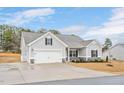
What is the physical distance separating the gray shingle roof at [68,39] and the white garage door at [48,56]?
2287 millimetres

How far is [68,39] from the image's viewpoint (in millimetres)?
39625

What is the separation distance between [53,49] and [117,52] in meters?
18.5

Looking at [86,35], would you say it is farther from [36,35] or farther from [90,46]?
[36,35]

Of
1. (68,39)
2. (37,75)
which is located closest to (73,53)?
(68,39)

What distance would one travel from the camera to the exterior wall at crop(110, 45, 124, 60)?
4706cm

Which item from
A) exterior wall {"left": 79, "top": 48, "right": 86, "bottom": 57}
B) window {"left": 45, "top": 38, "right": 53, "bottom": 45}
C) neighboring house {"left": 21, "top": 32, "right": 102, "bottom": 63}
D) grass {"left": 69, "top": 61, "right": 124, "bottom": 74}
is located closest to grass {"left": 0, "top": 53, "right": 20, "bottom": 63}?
neighboring house {"left": 21, "top": 32, "right": 102, "bottom": 63}

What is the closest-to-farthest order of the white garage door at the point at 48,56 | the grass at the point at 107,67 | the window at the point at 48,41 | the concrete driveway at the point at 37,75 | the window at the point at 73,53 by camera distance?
the concrete driveway at the point at 37,75, the grass at the point at 107,67, the white garage door at the point at 48,56, the window at the point at 48,41, the window at the point at 73,53

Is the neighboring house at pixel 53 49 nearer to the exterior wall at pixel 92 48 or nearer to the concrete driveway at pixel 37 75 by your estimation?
the exterior wall at pixel 92 48

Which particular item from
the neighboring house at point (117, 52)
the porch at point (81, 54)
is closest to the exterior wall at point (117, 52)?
the neighboring house at point (117, 52)

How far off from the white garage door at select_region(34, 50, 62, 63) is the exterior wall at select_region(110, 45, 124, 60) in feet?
55.4

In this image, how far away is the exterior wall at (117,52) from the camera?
47062mm

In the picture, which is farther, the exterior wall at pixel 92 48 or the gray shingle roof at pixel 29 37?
the exterior wall at pixel 92 48

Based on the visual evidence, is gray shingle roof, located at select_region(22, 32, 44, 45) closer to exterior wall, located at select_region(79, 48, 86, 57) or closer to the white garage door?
the white garage door

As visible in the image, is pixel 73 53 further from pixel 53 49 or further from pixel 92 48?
pixel 53 49
